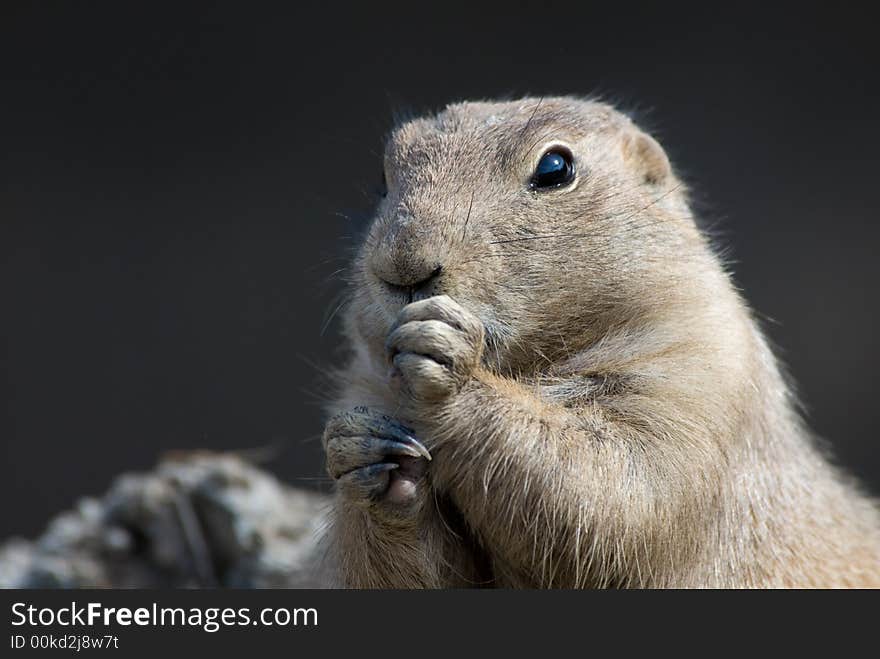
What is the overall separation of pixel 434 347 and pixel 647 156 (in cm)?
127

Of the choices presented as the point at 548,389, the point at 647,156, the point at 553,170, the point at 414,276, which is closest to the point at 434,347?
the point at 414,276

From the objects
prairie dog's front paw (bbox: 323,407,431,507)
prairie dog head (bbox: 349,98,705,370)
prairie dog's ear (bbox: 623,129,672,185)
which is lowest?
prairie dog's front paw (bbox: 323,407,431,507)

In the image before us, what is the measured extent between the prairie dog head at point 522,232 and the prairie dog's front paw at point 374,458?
305 mm

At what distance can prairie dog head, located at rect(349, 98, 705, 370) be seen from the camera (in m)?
2.96

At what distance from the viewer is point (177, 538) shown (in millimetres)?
4738

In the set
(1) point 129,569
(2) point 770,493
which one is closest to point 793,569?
(2) point 770,493

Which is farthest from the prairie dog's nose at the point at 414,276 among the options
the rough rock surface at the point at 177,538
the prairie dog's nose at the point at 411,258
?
the rough rock surface at the point at 177,538

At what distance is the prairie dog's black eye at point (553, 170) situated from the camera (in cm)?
323

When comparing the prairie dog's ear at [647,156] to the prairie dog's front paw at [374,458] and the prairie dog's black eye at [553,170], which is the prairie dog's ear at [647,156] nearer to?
the prairie dog's black eye at [553,170]

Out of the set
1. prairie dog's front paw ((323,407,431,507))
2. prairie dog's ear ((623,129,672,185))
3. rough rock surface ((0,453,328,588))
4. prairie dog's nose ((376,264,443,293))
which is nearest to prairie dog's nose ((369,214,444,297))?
prairie dog's nose ((376,264,443,293))

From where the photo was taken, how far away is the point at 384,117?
14.5 ft

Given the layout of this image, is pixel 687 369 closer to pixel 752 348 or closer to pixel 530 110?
pixel 752 348

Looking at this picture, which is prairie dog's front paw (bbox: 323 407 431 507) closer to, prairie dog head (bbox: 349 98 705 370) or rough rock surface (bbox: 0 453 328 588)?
prairie dog head (bbox: 349 98 705 370)

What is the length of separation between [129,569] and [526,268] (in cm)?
250
